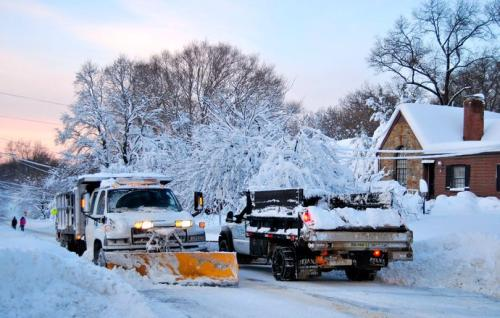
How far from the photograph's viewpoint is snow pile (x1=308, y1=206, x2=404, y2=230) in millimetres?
12586

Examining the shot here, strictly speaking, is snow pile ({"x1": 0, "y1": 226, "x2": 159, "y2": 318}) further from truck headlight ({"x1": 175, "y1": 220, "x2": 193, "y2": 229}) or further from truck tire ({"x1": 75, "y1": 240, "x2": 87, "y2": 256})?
truck tire ({"x1": 75, "y1": 240, "x2": 87, "y2": 256})

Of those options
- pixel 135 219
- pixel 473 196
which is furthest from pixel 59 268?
pixel 473 196

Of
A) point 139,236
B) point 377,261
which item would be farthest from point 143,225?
point 377,261

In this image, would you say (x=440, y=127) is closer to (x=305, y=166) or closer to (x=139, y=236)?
(x=305, y=166)

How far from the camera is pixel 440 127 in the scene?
37.9 metres

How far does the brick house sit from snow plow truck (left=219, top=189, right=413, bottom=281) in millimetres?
19647

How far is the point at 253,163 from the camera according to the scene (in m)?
25.0

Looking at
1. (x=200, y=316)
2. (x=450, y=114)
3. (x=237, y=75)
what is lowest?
(x=200, y=316)

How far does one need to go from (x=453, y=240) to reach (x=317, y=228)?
4.17 m

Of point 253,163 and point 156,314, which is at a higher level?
point 253,163

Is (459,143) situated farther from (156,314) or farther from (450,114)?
(156,314)

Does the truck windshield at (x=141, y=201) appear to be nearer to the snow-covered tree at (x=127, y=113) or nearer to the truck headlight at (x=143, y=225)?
the truck headlight at (x=143, y=225)

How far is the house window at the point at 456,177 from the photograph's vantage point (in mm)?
35719

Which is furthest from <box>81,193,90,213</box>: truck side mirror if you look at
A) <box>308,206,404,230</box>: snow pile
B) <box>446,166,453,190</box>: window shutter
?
<box>446,166,453,190</box>: window shutter
